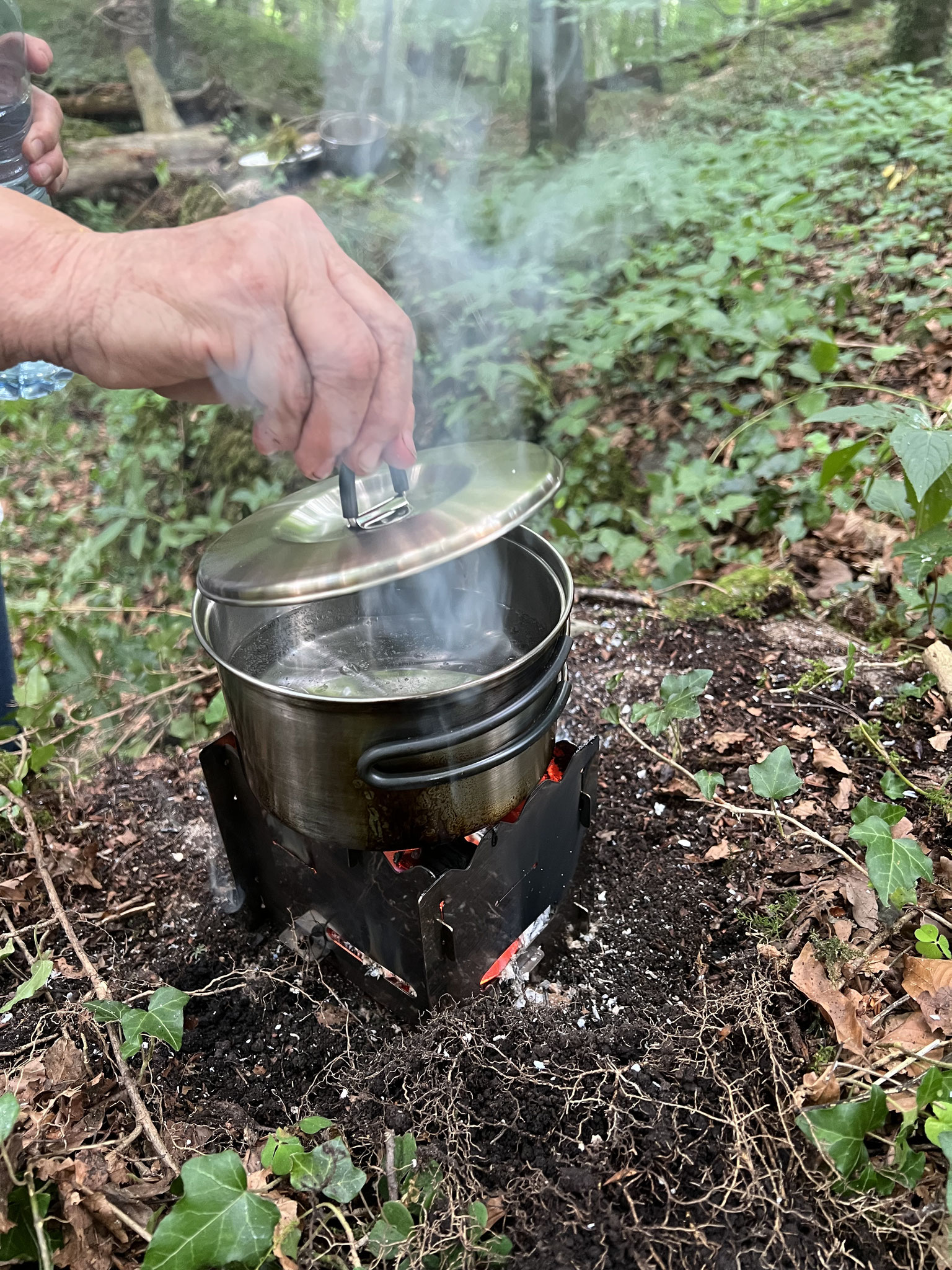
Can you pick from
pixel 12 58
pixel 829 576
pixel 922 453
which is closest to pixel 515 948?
pixel 922 453

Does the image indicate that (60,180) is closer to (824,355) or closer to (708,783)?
(708,783)

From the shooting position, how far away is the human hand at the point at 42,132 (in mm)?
2426

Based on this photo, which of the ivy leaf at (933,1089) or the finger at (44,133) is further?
the finger at (44,133)

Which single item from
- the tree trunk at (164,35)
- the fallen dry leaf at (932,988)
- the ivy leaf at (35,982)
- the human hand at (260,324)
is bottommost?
the fallen dry leaf at (932,988)

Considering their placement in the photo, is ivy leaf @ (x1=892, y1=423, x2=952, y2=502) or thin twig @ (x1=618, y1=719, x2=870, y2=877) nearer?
thin twig @ (x1=618, y1=719, x2=870, y2=877)

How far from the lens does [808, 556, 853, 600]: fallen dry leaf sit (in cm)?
360

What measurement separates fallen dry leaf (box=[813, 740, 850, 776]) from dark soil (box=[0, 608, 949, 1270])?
2.2 inches

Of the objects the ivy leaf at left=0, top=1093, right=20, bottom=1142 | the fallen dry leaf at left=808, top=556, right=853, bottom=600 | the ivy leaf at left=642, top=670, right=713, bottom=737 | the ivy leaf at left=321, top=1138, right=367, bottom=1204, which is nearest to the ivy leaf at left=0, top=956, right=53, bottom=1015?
the ivy leaf at left=0, top=1093, right=20, bottom=1142

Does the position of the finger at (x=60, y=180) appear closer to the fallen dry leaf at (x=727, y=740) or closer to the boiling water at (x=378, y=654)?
the boiling water at (x=378, y=654)

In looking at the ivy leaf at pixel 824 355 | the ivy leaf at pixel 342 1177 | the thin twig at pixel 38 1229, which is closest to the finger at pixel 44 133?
the thin twig at pixel 38 1229

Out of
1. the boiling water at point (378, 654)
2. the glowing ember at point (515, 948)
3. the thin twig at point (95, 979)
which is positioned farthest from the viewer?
the glowing ember at point (515, 948)

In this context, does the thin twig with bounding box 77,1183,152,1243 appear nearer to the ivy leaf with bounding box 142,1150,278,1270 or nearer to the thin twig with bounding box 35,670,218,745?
the ivy leaf with bounding box 142,1150,278,1270

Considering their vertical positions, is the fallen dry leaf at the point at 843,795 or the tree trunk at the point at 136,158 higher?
the tree trunk at the point at 136,158

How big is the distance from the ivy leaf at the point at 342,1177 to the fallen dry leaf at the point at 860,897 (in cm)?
135
